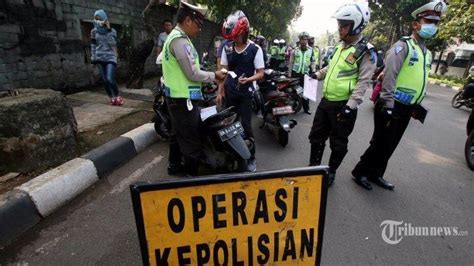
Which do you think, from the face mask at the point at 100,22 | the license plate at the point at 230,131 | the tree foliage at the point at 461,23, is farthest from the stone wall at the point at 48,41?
the tree foliage at the point at 461,23

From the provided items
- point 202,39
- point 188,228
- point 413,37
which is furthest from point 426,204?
point 202,39

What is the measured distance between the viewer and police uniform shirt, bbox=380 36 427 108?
2.90m

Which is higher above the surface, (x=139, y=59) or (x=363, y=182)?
(x=139, y=59)

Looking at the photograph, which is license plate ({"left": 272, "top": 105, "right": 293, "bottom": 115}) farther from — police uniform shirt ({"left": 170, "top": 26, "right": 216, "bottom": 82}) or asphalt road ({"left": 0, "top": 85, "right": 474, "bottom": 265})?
police uniform shirt ({"left": 170, "top": 26, "right": 216, "bottom": 82})

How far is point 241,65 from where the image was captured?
139 inches

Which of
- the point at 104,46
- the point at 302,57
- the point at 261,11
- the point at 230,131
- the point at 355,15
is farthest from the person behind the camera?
the point at 261,11

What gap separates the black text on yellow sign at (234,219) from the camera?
1.13 m

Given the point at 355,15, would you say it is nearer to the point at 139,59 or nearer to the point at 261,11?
the point at 139,59

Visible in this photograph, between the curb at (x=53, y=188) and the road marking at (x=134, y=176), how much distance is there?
27 centimetres

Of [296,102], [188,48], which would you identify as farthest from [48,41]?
[296,102]

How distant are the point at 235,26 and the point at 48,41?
4.66 meters

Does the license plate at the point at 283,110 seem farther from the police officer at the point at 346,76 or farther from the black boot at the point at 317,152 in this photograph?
the police officer at the point at 346,76

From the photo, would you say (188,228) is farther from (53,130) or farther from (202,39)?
(202,39)

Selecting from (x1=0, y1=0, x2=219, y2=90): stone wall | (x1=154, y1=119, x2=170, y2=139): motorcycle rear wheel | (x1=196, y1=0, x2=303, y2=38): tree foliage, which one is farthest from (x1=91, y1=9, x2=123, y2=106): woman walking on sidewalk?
(x1=196, y1=0, x2=303, y2=38): tree foliage
